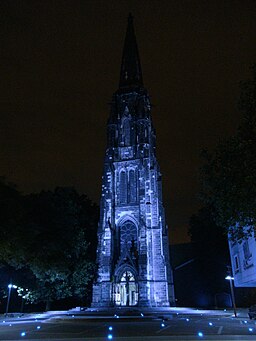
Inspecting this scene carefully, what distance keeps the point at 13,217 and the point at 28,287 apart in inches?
657

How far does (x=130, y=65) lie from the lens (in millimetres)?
53250

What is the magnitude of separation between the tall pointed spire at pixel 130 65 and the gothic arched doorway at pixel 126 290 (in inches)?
1134

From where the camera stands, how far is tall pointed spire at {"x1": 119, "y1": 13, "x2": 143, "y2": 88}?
5055 centimetres

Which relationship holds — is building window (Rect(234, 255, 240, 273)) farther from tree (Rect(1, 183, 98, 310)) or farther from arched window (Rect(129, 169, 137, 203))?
arched window (Rect(129, 169, 137, 203))

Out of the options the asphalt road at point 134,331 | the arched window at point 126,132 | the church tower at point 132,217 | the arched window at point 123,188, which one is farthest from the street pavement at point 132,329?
the arched window at point 126,132

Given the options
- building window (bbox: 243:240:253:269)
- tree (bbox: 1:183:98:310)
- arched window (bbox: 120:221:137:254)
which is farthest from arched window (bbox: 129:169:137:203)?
building window (bbox: 243:240:253:269)

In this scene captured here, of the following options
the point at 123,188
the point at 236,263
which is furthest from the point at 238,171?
the point at 123,188

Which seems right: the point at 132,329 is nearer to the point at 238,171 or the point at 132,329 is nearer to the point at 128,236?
the point at 238,171

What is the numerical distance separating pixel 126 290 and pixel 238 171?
2647 centimetres

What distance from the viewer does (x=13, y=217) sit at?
1977cm

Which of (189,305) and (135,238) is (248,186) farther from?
(189,305)

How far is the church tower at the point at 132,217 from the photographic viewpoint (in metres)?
34.4

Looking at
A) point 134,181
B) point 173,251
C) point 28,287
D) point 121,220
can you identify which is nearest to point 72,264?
point 28,287

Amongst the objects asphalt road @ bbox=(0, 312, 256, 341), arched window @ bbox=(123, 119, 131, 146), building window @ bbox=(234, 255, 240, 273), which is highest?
arched window @ bbox=(123, 119, 131, 146)
